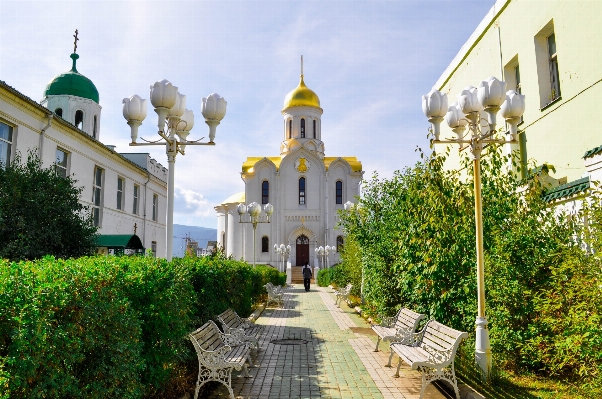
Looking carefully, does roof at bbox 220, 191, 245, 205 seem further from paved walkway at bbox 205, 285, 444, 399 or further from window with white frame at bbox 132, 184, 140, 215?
paved walkway at bbox 205, 285, 444, 399

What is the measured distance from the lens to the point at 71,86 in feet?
81.1

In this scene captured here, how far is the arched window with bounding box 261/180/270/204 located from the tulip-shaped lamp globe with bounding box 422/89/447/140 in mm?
34541

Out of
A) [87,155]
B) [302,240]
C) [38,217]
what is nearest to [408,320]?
[38,217]

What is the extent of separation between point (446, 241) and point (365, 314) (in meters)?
6.60

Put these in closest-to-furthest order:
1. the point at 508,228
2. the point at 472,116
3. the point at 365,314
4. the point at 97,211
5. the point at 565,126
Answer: the point at 472,116
the point at 508,228
the point at 565,126
the point at 365,314
the point at 97,211

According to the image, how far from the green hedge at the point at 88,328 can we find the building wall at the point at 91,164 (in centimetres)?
1116

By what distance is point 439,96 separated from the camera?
22.5ft

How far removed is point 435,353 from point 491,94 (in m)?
3.50

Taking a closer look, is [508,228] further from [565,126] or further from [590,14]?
[590,14]

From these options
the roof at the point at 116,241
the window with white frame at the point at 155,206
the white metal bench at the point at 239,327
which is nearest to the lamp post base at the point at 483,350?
the white metal bench at the point at 239,327

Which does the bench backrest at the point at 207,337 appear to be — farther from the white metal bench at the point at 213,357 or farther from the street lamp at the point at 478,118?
the street lamp at the point at 478,118

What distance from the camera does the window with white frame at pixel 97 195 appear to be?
20469 mm

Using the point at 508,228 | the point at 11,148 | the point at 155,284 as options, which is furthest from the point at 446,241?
the point at 11,148

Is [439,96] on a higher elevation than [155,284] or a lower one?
higher
